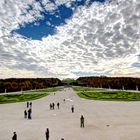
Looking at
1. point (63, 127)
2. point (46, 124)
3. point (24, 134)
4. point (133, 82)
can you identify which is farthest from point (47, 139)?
point (133, 82)

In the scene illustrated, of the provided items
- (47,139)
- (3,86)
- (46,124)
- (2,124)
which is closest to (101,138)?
(47,139)

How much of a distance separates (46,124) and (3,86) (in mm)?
103550

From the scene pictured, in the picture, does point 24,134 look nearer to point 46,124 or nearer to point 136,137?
point 46,124

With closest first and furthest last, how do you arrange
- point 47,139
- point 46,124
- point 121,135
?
point 47,139 → point 121,135 → point 46,124

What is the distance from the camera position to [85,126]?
28.0 metres

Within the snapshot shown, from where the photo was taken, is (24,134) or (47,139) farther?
(24,134)

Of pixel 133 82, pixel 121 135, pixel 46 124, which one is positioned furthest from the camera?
pixel 133 82

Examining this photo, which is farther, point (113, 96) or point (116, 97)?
point (113, 96)

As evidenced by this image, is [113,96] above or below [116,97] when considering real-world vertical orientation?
above

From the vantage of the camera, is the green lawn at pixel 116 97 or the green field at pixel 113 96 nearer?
the green lawn at pixel 116 97

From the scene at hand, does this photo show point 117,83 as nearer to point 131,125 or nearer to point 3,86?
point 3,86

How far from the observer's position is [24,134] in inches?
951

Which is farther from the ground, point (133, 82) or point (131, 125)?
point (133, 82)

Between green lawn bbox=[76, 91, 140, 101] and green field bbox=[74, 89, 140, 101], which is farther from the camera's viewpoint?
green field bbox=[74, 89, 140, 101]
